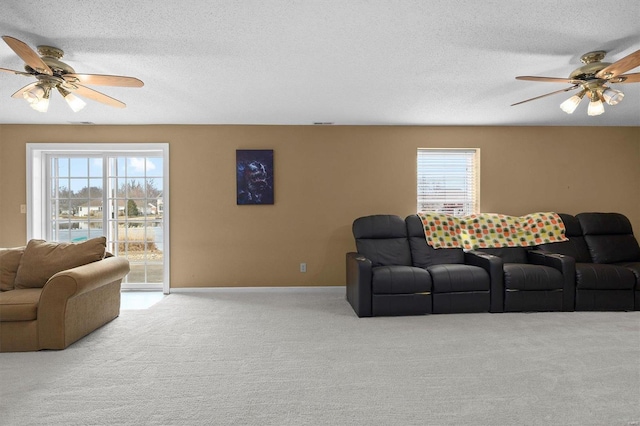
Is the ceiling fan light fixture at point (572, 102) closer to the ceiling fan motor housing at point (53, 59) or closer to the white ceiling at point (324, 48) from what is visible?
the white ceiling at point (324, 48)

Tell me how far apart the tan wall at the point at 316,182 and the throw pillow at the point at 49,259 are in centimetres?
138

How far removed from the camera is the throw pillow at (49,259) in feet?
11.6

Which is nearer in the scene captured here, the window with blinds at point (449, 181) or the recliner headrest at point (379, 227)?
the recliner headrest at point (379, 227)

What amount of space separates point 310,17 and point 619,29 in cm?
203

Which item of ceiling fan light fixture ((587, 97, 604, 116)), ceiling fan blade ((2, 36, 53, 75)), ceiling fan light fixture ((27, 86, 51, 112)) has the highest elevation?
ceiling fan blade ((2, 36, 53, 75))

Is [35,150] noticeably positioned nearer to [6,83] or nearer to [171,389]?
[6,83]

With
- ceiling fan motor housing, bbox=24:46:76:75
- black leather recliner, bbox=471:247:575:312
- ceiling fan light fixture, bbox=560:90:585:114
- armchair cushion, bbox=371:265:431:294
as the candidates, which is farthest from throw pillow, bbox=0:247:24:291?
ceiling fan light fixture, bbox=560:90:585:114

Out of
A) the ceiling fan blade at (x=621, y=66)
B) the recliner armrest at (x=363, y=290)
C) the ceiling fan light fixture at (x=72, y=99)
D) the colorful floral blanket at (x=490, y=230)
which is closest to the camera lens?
the ceiling fan blade at (x=621, y=66)

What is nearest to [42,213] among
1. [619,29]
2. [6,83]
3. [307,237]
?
[6,83]

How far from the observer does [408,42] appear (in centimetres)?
256

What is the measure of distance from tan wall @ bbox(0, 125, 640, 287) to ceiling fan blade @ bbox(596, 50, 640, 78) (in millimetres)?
2488

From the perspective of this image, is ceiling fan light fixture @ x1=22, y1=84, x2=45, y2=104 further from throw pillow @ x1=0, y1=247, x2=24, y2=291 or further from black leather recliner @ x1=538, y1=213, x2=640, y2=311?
black leather recliner @ x1=538, y1=213, x2=640, y2=311

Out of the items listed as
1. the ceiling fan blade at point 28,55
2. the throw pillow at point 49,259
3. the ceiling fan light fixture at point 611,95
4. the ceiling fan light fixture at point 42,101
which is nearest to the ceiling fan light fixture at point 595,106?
the ceiling fan light fixture at point 611,95

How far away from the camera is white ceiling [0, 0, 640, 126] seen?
2.15m
